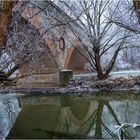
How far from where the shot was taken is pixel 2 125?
11.3 m

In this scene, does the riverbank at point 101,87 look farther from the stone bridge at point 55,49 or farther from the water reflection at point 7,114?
the water reflection at point 7,114

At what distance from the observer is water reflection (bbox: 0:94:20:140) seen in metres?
10.6

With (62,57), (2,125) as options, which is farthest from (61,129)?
(62,57)

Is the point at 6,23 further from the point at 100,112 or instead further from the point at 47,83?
the point at 47,83

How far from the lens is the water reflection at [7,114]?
10620 mm

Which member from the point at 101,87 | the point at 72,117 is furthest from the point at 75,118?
the point at 101,87

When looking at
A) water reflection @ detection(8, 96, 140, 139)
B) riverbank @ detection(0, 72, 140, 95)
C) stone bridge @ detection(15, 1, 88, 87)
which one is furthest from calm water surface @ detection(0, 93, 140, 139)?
stone bridge @ detection(15, 1, 88, 87)

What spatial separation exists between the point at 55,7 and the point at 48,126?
909 centimetres

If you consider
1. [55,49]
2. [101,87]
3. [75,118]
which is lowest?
[75,118]

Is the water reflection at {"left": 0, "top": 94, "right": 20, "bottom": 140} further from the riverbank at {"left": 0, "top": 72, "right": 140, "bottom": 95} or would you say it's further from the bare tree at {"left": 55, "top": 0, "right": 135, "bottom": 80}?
the bare tree at {"left": 55, "top": 0, "right": 135, "bottom": 80}

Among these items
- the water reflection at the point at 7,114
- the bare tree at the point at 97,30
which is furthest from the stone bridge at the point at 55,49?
the water reflection at the point at 7,114

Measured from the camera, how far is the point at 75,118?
12219 mm

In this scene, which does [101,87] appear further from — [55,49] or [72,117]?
[72,117]

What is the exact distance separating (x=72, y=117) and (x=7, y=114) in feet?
8.62
